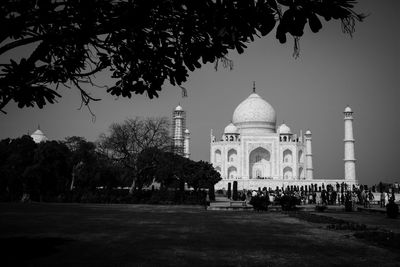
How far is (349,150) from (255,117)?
15.2 meters

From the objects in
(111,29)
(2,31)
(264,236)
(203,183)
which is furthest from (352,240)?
(203,183)

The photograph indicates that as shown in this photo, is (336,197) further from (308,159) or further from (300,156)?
(308,159)

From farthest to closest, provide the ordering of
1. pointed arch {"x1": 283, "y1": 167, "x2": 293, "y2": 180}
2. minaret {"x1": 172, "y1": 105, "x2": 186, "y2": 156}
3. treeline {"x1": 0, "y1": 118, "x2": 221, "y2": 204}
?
minaret {"x1": 172, "y1": 105, "x2": 186, "y2": 156}
pointed arch {"x1": 283, "y1": 167, "x2": 293, "y2": 180}
treeline {"x1": 0, "y1": 118, "x2": 221, "y2": 204}

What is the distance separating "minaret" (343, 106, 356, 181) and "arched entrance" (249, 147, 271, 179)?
447 inches

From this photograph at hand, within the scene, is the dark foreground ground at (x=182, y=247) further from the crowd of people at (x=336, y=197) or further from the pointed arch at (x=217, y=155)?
the pointed arch at (x=217, y=155)

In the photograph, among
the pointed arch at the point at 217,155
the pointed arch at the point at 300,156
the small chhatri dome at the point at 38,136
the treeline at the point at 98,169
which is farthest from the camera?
the small chhatri dome at the point at 38,136

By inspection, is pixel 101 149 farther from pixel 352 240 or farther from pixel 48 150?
pixel 352 240

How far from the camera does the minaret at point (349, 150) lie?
62125mm

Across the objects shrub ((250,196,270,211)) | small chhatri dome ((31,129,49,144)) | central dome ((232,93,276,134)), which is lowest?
shrub ((250,196,270,211))

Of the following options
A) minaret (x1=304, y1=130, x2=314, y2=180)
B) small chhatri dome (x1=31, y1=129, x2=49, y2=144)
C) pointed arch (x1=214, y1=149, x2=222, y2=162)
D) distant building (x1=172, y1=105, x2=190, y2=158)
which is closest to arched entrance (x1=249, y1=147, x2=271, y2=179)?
pointed arch (x1=214, y1=149, x2=222, y2=162)

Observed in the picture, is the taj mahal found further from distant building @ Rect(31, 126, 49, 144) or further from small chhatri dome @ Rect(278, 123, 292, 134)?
distant building @ Rect(31, 126, 49, 144)

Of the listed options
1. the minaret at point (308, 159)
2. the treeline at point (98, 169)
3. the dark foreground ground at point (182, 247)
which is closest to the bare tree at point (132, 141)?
the treeline at point (98, 169)

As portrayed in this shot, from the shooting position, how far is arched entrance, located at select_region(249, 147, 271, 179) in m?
67.6

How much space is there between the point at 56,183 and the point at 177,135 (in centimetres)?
3623
